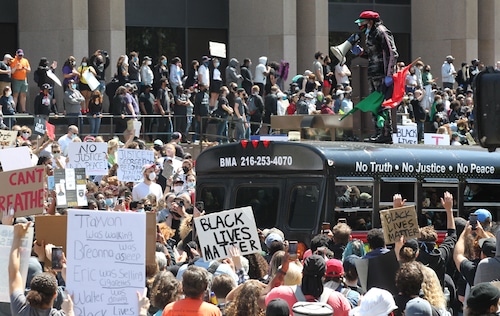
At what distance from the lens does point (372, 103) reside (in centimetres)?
2022

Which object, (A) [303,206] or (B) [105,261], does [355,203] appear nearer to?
(A) [303,206]

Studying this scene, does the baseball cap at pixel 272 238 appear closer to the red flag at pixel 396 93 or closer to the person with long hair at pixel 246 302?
the person with long hair at pixel 246 302

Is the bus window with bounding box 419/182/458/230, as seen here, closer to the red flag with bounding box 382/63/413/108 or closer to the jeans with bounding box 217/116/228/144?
the red flag with bounding box 382/63/413/108

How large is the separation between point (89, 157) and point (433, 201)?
5785 millimetres

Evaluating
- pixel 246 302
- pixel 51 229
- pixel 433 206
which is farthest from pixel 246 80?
pixel 246 302

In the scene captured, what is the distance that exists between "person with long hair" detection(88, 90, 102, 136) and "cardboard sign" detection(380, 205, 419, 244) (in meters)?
15.0

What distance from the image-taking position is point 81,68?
98.8 ft

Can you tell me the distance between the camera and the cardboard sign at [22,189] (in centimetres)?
1193

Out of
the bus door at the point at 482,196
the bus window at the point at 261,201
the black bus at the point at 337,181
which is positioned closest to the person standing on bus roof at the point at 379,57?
the black bus at the point at 337,181

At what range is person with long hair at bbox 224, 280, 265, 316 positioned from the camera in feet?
29.9

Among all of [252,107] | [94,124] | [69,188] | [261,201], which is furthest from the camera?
[252,107]

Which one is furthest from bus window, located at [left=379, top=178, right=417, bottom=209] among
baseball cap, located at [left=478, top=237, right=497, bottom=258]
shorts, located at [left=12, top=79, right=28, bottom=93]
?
shorts, located at [left=12, top=79, right=28, bottom=93]

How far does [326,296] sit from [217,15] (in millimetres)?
34623

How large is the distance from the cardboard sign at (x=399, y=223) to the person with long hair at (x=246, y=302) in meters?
3.79
